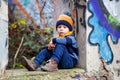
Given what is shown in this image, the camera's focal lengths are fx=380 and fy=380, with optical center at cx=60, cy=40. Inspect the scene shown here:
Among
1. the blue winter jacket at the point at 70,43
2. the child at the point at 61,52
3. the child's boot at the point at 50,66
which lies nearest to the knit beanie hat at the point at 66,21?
the child at the point at 61,52

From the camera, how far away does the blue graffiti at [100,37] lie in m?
A: 4.84

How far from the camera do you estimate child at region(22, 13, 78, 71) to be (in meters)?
4.75

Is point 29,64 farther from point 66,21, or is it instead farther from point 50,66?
point 66,21

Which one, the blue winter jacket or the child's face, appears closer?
the blue winter jacket

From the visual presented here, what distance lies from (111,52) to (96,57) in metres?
0.22

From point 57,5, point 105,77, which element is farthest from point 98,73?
point 57,5

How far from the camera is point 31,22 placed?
737cm

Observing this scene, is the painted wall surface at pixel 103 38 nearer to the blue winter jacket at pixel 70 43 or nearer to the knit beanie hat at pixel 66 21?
the blue winter jacket at pixel 70 43

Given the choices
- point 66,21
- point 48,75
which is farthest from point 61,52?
point 66,21

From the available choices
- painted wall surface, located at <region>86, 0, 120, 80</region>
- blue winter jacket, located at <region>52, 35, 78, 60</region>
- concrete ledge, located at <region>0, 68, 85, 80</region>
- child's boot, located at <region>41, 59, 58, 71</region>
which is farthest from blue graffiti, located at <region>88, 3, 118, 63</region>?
child's boot, located at <region>41, 59, 58, 71</region>

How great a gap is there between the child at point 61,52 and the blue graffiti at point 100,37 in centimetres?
29

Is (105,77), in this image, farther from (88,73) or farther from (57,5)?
(57,5)

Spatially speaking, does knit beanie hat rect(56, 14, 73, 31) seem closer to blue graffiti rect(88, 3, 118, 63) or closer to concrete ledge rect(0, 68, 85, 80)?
blue graffiti rect(88, 3, 118, 63)

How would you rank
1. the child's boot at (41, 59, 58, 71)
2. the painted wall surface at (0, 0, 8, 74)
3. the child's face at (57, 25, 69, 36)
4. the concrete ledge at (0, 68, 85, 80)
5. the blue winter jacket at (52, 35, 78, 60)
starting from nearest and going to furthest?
the painted wall surface at (0, 0, 8, 74), the concrete ledge at (0, 68, 85, 80), the child's boot at (41, 59, 58, 71), the blue winter jacket at (52, 35, 78, 60), the child's face at (57, 25, 69, 36)
